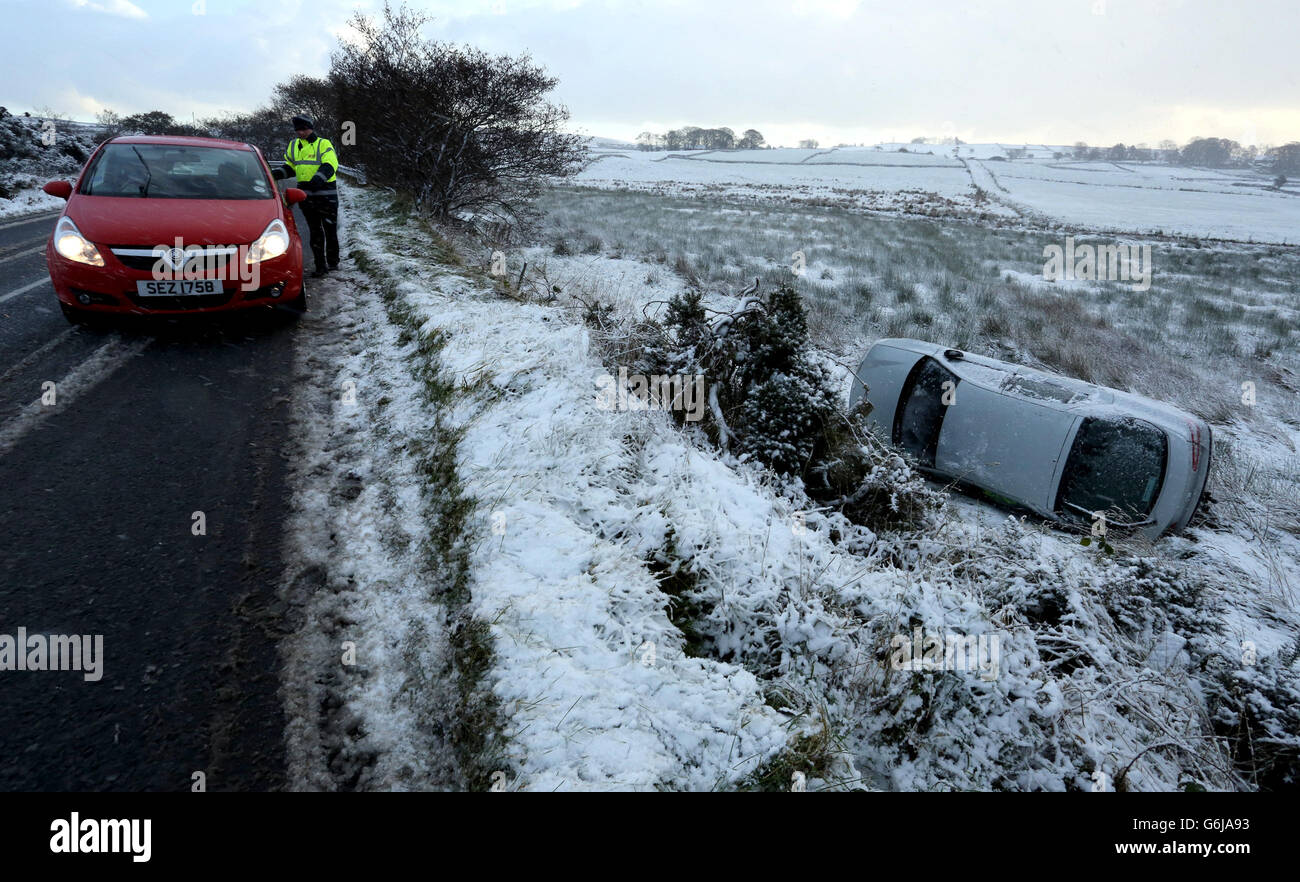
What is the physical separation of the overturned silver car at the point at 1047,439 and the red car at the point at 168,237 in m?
6.00

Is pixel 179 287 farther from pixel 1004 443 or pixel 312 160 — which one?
pixel 1004 443

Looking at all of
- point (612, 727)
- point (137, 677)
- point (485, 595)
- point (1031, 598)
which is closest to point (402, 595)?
point (485, 595)

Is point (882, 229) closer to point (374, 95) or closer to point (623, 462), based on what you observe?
point (374, 95)

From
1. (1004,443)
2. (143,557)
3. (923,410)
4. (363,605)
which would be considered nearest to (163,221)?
(143,557)

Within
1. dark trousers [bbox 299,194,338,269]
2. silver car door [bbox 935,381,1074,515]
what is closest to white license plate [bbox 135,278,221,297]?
dark trousers [bbox 299,194,338,269]

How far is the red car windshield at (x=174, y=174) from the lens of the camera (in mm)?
6203

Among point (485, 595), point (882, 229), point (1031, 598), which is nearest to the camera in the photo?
point (485, 595)

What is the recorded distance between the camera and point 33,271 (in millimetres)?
8281

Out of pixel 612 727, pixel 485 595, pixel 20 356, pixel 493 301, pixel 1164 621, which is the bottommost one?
pixel 1164 621

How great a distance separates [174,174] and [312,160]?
7.27 ft

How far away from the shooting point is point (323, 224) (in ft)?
29.1

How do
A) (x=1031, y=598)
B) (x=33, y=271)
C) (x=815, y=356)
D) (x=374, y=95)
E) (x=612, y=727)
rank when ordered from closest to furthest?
(x=612, y=727), (x=1031, y=598), (x=815, y=356), (x=33, y=271), (x=374, y=95)

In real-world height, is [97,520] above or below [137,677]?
above

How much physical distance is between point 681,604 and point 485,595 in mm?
973
